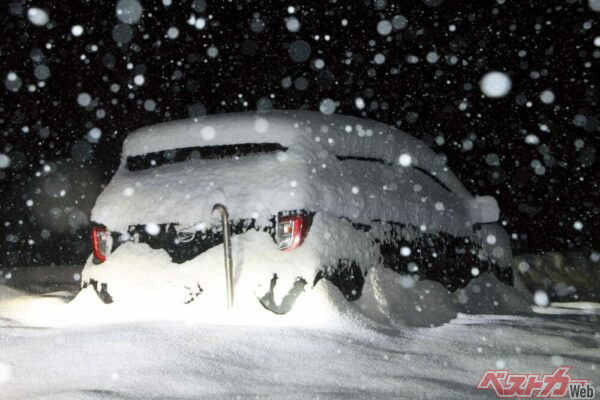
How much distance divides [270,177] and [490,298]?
2734 mm

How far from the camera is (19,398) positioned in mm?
2199

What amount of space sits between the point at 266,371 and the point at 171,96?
12.6 m

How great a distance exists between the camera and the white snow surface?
143 inches

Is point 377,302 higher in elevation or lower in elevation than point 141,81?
lower

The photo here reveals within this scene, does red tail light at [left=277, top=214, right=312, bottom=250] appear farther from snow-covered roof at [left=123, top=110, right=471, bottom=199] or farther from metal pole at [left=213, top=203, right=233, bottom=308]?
snow-covered roof at [left=123, top=110, right=471, bottom=199]

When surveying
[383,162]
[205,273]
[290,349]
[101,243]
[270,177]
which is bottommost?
[290,349]

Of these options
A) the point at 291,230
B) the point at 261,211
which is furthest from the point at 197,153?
the point at 291,230

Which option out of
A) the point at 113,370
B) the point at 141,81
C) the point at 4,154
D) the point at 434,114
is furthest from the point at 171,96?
the point at 113,370

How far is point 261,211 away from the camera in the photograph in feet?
11.8

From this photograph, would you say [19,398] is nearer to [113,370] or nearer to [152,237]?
[113,370]

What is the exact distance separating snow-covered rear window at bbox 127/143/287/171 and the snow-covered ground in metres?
1.02

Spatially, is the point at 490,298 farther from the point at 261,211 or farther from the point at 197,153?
the point at 197,153

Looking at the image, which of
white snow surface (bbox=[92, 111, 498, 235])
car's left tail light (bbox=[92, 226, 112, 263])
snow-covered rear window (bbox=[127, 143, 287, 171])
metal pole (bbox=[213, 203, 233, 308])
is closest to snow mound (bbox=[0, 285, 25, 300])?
car's left tail light (bbox=[92, 226, 112, 263])

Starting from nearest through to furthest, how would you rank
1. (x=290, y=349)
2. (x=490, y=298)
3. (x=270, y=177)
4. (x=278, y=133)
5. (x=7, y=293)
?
(x=290, y=349)
(x=270, y=177)
(x=278, y=133)
(x=490, y=298)
(x=7, y=293)
